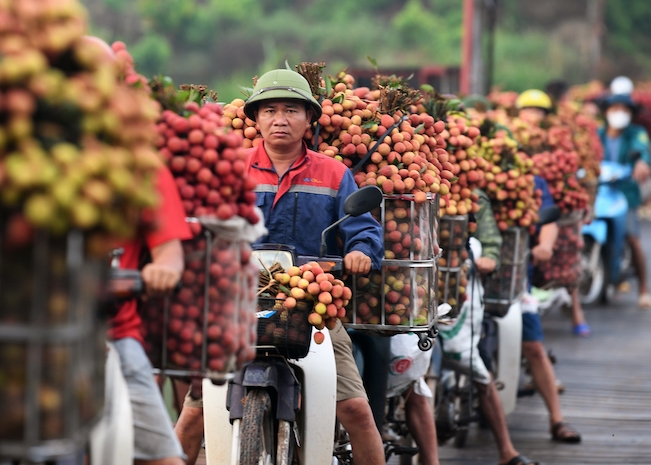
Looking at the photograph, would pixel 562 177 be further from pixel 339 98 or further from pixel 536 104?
pixel 339 98

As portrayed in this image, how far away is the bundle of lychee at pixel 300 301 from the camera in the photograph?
4.39m

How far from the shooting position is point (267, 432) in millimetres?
4578

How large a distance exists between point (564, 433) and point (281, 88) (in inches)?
151

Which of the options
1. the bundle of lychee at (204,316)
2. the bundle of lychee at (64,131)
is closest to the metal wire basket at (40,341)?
the bundle of lychee at (64,131)

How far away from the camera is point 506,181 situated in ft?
22.6

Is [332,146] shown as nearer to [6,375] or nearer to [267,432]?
[267,432]

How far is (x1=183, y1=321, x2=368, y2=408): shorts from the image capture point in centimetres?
488

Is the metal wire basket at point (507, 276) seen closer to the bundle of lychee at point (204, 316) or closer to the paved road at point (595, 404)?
the paved road at point (595, 404)

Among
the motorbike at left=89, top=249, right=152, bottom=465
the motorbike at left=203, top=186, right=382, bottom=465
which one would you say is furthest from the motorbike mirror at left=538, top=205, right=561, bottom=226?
the motorbike at left=89, top=249, right=152, bottom=465

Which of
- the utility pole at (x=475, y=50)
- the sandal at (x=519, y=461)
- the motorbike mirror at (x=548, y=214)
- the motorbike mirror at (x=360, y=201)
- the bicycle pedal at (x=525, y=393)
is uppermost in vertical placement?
the utility pole at (x=475, y=50)

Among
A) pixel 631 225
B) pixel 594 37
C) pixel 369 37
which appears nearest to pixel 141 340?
pixel 631 225

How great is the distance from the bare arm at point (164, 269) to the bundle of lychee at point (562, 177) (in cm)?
522

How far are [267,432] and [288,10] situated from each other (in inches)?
1293

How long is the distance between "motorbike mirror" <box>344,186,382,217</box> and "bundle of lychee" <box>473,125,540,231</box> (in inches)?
99.2
